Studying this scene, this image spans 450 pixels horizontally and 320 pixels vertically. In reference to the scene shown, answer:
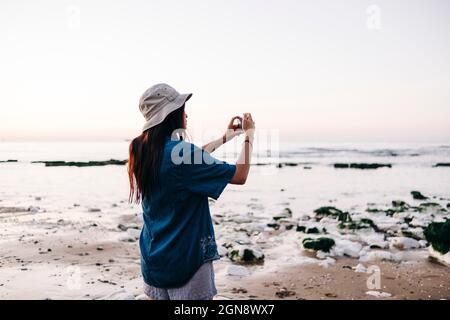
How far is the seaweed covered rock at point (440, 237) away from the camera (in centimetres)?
725

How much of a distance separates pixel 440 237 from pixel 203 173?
6.21 m

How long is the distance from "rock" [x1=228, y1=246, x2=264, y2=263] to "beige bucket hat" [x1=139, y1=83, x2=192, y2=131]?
4.69m

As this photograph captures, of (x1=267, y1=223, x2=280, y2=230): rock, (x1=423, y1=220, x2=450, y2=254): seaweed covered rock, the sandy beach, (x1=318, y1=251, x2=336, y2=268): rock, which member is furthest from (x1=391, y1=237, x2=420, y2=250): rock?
(x1=267, y1=223, x2=280, y2=230): rock

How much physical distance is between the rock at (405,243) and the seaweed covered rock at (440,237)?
439mm

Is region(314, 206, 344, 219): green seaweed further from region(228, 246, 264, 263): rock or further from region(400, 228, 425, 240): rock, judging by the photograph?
region(228, 246, 264, 263): rock

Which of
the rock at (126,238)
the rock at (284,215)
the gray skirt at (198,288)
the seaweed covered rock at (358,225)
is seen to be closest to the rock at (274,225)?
the rock at (284,215)

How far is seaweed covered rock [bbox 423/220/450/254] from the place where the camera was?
23.8 feet

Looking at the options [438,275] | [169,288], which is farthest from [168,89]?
[438,275]

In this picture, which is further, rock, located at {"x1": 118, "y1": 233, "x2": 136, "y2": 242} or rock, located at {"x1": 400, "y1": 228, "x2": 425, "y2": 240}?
rock, located at {"x1": 400, "y1": 228, "x2": 425, "y2": 240}

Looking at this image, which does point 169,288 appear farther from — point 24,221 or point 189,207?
point 24,221

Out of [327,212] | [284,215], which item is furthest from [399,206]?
[284,215]

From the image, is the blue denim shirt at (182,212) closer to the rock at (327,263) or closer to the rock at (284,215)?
the rock at (327,263)

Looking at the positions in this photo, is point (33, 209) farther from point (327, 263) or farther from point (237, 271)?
point (327, 263)
